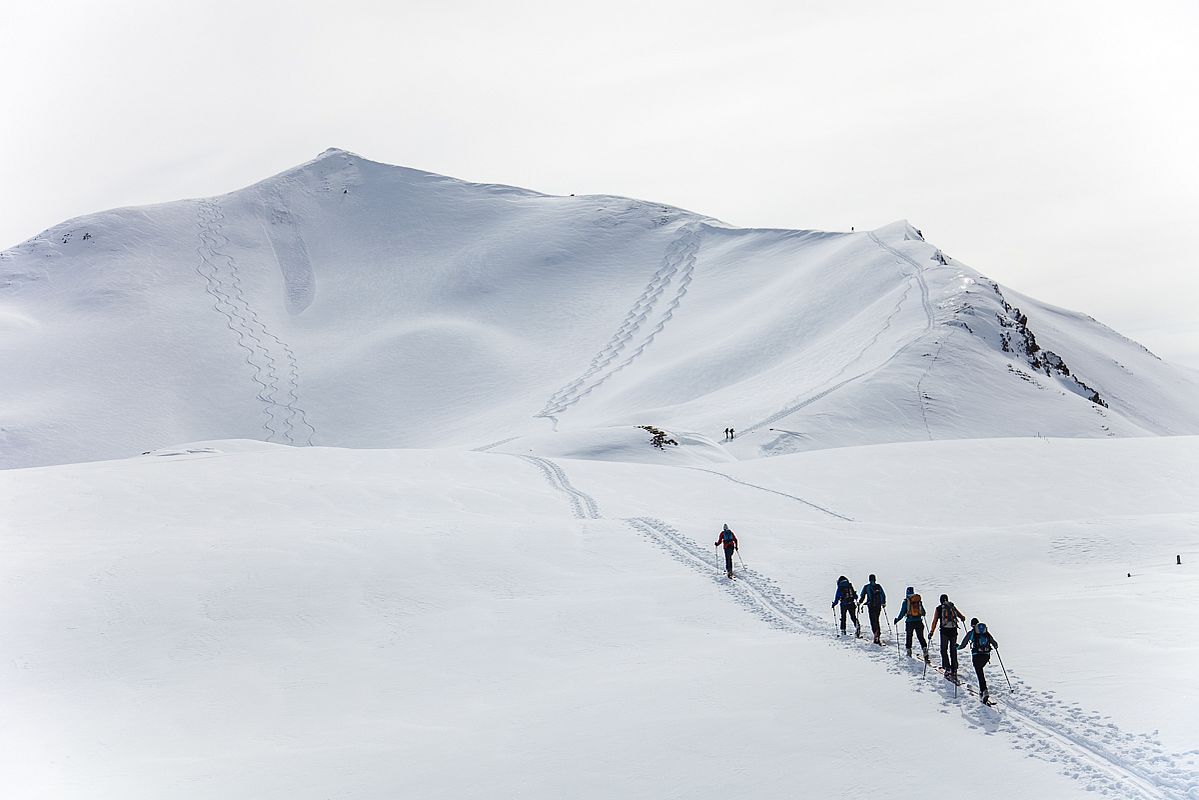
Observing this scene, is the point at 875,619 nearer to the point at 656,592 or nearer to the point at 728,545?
the point at 656,592

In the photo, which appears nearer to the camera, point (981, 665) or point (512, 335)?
point (981, 665)

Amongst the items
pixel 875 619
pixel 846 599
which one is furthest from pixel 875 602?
pixel 846 599

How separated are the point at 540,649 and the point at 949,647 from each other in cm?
707

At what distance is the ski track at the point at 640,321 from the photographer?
272ft

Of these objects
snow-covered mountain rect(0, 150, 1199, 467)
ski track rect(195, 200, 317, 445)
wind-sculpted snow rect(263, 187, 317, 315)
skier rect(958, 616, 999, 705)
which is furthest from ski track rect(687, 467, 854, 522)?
wind-sculpted snow rect(263, 187, 317, 315)

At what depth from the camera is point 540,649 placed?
57.3ft

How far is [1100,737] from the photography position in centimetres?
1117

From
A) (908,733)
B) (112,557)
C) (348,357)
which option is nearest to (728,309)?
(348,357)

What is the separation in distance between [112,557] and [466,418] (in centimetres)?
6310

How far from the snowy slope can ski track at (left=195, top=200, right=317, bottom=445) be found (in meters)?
59.9

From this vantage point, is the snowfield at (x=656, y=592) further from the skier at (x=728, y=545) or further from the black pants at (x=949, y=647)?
the skier at (x=728, y=545)

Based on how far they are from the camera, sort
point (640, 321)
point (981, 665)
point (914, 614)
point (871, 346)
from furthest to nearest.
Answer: point (640, 321), point (871, 346), point (914, 614), point (981, 665)

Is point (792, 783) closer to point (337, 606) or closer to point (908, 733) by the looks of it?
point (908, 733)

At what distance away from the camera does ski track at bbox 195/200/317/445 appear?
91500 millimetres
